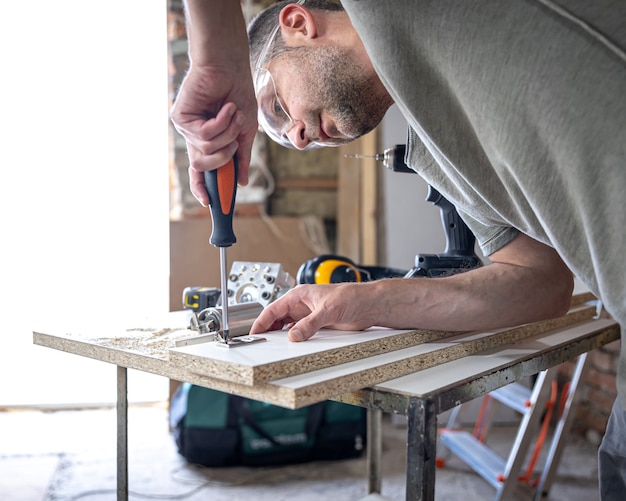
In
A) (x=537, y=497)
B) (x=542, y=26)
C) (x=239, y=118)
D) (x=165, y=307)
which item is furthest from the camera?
(x=165, y=307)

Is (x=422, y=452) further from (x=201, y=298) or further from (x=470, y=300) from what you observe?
(x=201, y=298)

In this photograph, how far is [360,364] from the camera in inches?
36.4

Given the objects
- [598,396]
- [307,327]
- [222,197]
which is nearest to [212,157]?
[222,197]

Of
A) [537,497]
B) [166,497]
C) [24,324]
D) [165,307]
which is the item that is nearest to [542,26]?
[537,497]

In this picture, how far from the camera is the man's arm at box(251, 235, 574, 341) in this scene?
105cm

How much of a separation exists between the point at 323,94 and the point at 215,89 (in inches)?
18.5

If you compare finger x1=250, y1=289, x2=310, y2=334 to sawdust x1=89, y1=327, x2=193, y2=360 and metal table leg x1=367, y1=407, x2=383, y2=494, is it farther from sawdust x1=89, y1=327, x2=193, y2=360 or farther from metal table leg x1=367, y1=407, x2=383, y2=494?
metal table leg x1=367, y1=407, x2=383, y2=494

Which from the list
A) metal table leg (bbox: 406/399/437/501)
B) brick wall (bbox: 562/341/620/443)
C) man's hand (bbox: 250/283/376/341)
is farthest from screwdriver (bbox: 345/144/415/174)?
brick wall (bbox: 562/341/620/443)

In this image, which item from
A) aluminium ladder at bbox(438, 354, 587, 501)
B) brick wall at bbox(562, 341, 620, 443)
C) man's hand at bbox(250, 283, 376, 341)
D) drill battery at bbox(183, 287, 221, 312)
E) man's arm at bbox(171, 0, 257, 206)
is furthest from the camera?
brick wall at bbox(562, 341, 620, 443)

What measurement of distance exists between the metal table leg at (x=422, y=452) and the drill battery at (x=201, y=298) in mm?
621

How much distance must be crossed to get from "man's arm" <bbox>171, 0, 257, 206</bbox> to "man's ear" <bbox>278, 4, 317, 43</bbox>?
1.27 ft

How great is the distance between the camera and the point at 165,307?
301 cm

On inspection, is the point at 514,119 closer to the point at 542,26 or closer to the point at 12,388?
the point at 542,26

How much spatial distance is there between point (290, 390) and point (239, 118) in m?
0.37
